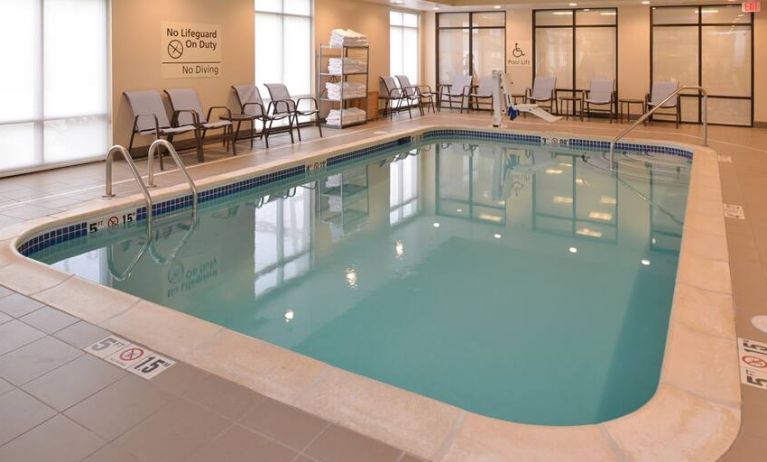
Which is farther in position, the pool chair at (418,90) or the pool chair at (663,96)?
the pool chair at (418,90)

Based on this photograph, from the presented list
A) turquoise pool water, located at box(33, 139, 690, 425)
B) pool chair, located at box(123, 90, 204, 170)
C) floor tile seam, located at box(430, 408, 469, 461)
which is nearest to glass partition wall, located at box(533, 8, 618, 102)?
turquoise pool water, located at box(33, 139, 690, 425)

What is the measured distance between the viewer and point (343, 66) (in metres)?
10.7

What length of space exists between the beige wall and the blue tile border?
2.01m

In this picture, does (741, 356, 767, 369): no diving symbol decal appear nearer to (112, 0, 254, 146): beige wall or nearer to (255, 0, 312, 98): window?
(112, 0, 254, 146): beige wall

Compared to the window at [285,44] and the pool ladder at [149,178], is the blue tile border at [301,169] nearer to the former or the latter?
the pool ladder at [149,178]

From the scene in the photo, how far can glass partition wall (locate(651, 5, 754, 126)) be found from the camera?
11578mm

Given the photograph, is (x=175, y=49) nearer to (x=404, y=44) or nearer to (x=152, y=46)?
(x=152, y=46)

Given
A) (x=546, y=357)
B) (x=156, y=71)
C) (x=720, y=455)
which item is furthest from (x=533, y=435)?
(x=156, y=71)

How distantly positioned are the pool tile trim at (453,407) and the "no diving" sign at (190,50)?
17.4ft

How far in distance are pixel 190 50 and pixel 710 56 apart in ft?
31.8

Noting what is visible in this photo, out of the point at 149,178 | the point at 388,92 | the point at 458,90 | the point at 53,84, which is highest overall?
the point at 458,90

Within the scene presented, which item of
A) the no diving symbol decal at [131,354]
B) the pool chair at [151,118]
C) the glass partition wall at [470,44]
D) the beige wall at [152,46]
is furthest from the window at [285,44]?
the no diving symbol decal at [131,354]

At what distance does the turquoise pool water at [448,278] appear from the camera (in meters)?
3.02

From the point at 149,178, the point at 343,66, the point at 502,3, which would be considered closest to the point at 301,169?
the point at 149,178
